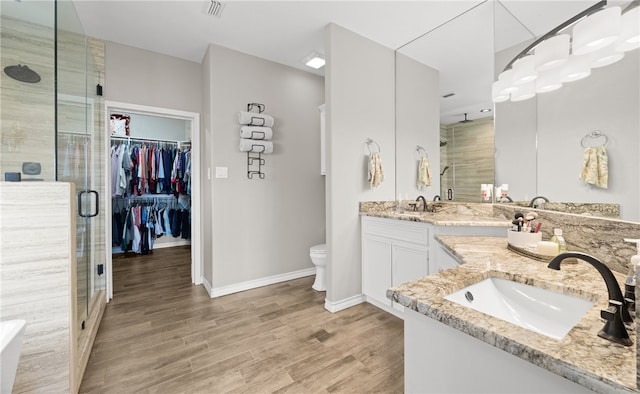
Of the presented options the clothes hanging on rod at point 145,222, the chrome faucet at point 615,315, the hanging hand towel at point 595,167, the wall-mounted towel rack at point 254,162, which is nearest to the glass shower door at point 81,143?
the wall-mounted towel rack at point 254,162

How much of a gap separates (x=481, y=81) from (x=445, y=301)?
2.24 meters

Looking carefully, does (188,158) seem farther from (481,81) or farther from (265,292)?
(481,81)

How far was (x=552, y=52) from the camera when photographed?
1.33 metres

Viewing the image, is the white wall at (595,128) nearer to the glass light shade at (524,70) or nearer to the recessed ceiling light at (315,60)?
the glass light shade at (524,70)

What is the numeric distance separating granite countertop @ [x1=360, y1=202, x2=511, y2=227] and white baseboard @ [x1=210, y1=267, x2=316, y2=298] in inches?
52.4

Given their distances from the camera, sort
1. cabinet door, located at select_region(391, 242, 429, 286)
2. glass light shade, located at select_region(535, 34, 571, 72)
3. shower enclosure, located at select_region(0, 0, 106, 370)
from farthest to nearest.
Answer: cabinet door, located at select_region(391, 242, 429, 286) < shower enclosure, located at select_region(0, 0, 106, 370) < glass light shade, located at select_region(535, 34, 571, 72)

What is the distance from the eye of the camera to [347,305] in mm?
2641

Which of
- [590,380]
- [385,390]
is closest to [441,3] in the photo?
[590,380]

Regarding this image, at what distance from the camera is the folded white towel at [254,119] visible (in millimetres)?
2990

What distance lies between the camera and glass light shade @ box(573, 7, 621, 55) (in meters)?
1.06

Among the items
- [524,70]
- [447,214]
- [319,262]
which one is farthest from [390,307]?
[524,70]

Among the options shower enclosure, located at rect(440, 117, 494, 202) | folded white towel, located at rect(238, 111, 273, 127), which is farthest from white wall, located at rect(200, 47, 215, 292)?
shower enclosure, located at rect(440, 117, 494, 202)

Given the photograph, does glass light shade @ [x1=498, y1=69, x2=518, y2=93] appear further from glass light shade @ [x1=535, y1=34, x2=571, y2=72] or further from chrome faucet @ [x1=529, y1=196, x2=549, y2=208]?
chrome faucet @ [x1=529, y1=196, x2=549, y2=208]

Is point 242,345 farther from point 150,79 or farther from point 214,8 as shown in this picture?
point 150,79
